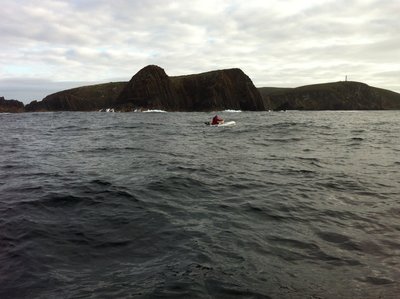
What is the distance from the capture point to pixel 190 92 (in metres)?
147

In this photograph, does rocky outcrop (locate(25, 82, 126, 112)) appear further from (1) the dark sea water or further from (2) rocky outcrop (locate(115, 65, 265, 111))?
(1) the dark sea water

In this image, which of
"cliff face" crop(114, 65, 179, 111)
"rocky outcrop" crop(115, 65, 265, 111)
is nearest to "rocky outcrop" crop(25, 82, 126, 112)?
"rocky outcrop" crop(115, 65, 265, 111)

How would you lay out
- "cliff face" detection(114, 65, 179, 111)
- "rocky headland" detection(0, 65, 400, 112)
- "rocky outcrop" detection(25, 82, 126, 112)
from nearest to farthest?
"cliff face" detection(114, 65, 179, 111) → "rocky headland" detection(0, 65, 400, 112) → "rocky outcrop" detection(25, 82, 126, 112)

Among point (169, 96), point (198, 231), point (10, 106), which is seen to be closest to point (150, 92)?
point (169, 96)

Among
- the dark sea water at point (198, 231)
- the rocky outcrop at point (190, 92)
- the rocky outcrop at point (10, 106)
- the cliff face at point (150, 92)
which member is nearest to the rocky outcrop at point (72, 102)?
the rocky outcrop at point (10, 106)

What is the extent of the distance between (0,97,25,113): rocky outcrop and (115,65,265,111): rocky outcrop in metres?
38.9

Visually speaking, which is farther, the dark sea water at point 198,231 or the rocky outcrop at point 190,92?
the rocky outcrop at point 190,92

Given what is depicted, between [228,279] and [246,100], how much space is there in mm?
143369

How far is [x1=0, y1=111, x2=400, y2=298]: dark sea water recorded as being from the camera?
6.45 metres

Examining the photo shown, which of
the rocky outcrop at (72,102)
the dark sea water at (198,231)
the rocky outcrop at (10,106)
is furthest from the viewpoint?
the rocky outcrop at (72,102)

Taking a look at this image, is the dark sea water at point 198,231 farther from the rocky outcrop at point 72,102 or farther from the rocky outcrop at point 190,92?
the rocky outcrop at point 72,102

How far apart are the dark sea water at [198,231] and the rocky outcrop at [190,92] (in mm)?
118852

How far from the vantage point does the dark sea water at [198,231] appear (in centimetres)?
645

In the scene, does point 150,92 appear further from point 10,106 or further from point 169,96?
point 10,106
